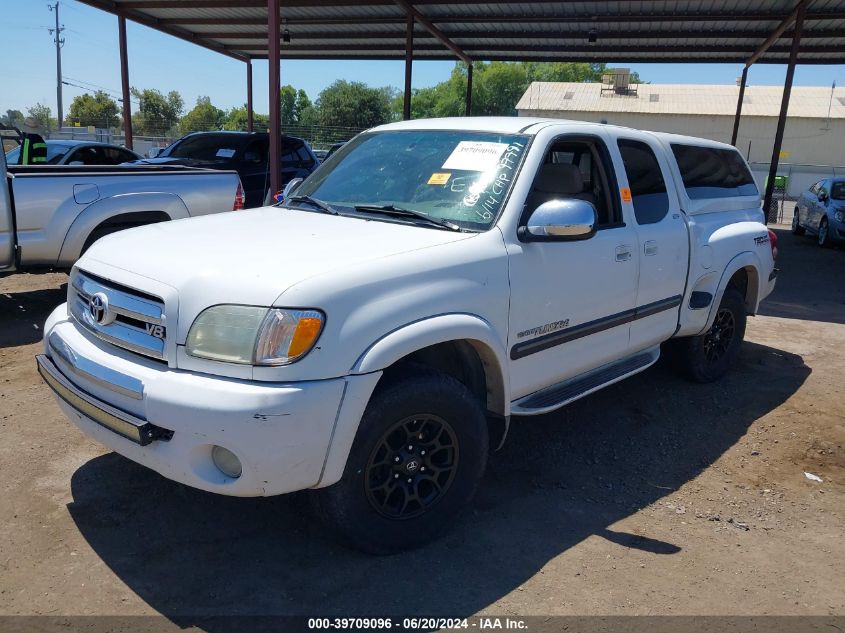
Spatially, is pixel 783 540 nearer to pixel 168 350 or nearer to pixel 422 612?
pixel 422 612

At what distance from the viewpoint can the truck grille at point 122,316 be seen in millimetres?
2846

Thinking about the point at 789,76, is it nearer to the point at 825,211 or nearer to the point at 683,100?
the point at 825,211

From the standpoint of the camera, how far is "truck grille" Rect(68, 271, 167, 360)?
285cm

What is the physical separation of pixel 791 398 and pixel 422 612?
411 centimetres

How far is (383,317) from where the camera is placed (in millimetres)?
2830

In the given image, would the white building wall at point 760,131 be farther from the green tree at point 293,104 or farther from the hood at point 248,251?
the green tree at point 293,104

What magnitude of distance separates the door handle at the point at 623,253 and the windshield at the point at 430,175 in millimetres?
902

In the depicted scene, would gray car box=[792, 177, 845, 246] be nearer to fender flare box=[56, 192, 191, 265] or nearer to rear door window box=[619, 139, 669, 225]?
rear door window box=[619, 139, 669, 225]

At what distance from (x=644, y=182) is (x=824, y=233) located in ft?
43.3

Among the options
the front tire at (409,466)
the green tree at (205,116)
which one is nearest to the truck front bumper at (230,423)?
the front tire at (409,466)

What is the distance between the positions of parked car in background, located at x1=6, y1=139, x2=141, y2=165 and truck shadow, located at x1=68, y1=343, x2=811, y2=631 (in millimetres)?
9921

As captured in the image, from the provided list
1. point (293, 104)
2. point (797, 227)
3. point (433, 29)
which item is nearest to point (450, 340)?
point (433, 29)

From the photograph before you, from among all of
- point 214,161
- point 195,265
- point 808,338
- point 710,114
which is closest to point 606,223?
point 195,265

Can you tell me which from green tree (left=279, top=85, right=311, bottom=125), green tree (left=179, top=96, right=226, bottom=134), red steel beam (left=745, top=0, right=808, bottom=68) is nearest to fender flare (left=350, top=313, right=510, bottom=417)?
red steel beam (left=745, top=0, right=808, bottom=68)
